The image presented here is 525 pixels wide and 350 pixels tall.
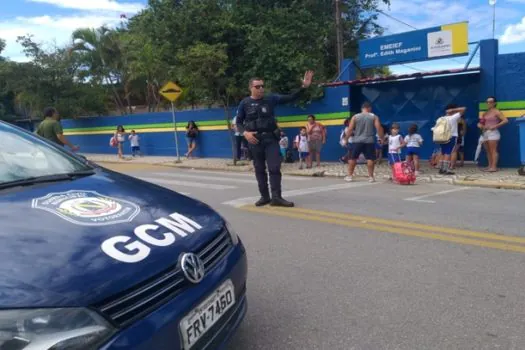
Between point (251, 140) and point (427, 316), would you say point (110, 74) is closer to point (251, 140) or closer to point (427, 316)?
point (251, 140)

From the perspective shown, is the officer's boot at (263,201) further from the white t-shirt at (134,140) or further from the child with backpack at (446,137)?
the white t-shirt at (134,140)

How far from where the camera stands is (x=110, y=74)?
26500 mm

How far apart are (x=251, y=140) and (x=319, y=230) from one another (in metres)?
1.79

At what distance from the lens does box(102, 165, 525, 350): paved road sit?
10.0 ft

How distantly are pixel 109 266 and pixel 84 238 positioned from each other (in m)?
0.22

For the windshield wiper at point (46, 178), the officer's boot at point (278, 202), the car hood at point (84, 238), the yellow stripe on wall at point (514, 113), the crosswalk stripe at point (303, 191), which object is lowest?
the crosswalk stripe at point (303, 191)

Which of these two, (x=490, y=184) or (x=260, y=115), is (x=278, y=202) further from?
(x=490, y=184)

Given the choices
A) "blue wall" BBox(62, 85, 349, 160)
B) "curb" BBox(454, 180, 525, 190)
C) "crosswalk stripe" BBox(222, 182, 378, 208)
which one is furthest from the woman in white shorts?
"blue wall" BBox(62, 85, 349, 160)

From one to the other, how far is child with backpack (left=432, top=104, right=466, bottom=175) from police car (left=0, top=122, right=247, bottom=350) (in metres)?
8.99

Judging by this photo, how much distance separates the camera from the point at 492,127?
35.0 feet

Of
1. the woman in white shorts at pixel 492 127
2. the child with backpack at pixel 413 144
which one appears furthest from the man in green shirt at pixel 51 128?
the woman in white shorts at pixel 492 127

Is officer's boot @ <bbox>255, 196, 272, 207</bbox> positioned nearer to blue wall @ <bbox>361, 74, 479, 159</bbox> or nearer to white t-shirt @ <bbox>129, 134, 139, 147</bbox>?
blue wall @ <bbox>361, 74, 479, 159</bbox>

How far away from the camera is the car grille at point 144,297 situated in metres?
1.83

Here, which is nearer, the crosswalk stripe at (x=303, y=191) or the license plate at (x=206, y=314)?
the license plate at (x=206, y=314)
